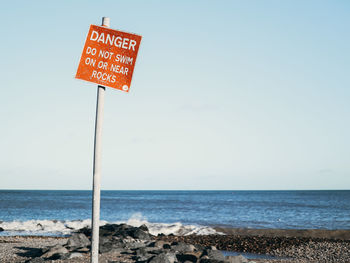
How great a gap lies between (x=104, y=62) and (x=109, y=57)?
0.10 m

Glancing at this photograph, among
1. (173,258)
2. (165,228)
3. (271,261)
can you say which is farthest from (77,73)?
(165,228)

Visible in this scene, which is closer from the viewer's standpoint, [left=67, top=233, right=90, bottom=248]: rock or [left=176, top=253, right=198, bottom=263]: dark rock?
[left=176, top=253, right=198, bottom=263]: dark rock

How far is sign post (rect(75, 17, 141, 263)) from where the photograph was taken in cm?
525

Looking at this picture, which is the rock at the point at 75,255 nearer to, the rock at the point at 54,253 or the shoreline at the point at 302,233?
the rock at the point at 54,253

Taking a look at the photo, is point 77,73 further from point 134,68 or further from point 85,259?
point 85,259

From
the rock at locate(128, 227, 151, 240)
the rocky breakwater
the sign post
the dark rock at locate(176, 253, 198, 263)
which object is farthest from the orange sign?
the rock at locate(128, 227, 151, 240)

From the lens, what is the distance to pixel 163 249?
37.6 ft

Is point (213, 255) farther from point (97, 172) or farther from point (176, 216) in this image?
point (176, 216)

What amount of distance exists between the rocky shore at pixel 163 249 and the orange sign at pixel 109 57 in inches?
216

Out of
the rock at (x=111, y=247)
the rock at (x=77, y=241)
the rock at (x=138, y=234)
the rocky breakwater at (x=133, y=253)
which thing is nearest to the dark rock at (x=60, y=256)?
the rocky breakwater at (x=133, y=253)

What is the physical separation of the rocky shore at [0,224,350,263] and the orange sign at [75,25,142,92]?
18.0 ft

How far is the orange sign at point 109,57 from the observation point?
207 inches

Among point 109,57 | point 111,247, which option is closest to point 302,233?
point 111,247

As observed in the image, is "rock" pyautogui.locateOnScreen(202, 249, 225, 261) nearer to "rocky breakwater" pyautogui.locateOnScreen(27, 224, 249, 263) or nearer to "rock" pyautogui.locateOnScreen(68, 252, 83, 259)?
"rocky breakwater" pyautogui.locateOnScreen(27, 224, 249, 263)
